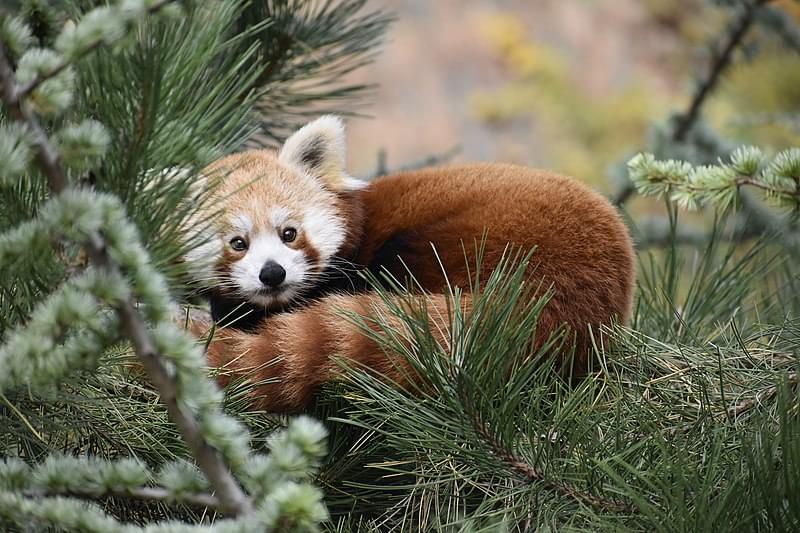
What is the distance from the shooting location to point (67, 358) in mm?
759

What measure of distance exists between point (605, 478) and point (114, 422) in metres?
0.63

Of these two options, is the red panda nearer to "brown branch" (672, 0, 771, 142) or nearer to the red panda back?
the red panda back

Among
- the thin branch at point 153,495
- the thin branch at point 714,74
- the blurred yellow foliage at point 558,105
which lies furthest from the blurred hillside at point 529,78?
the thin branch at point 153,495

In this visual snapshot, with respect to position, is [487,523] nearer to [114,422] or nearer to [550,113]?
[114,422]

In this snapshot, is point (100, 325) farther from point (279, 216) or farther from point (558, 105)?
point (558, 105)

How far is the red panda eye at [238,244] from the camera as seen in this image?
1615mm

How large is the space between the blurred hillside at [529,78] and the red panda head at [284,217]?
548 cm

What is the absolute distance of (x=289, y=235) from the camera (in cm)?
171

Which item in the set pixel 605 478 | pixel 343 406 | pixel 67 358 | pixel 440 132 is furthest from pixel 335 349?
pixel 440 132

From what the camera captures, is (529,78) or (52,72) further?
(529,78)

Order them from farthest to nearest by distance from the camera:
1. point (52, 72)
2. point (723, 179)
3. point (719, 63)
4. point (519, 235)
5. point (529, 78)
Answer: point (529, 78), point (719, 63), point (519, 235), point (723, 179), point (52, 72)

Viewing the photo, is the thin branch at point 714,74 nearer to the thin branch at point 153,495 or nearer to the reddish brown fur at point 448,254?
the reddish brown fur at point 448,254

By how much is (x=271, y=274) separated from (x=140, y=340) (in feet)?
2.70

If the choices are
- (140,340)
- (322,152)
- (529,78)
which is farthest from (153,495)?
(529,78)
